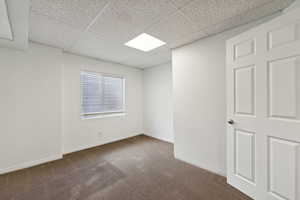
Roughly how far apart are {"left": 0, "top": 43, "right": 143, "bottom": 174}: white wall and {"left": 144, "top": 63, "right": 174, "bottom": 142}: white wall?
164cm

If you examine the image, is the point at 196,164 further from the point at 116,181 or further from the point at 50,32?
the point at 50,32

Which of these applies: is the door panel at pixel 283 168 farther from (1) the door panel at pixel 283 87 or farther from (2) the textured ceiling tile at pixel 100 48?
(2) the textured ceiling tile at pixel 100 48

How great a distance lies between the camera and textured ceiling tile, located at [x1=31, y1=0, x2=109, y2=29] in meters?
1.37

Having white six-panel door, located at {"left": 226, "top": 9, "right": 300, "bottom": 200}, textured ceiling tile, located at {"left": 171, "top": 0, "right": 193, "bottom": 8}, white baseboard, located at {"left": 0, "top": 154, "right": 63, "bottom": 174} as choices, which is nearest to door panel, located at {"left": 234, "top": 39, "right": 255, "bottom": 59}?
white six-panel door, located at {"left": 226, "top": 9, "right": 300, "bottom": 200}

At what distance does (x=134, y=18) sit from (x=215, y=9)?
3.43 ft

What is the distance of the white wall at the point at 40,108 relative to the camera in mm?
2158

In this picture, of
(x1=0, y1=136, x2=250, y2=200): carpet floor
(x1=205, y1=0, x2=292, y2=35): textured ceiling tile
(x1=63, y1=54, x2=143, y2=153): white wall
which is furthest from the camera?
(x1=63, y1=54, x2=143, y2=153): white wall

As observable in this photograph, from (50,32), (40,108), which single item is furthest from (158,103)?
(50,32)

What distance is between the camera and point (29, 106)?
2.34 metres

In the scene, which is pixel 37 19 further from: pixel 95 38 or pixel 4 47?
pixel 4 47

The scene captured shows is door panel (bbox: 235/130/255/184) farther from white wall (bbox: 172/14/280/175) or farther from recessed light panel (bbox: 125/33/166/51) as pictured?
recessed light panel (bbox: 125/33/166/51)

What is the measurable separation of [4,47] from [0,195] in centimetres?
233

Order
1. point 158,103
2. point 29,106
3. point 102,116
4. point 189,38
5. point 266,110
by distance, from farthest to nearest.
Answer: point 158,103 → point 102,116 → point 29,106 → point 189,38 → point 266,110

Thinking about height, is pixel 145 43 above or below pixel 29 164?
above
